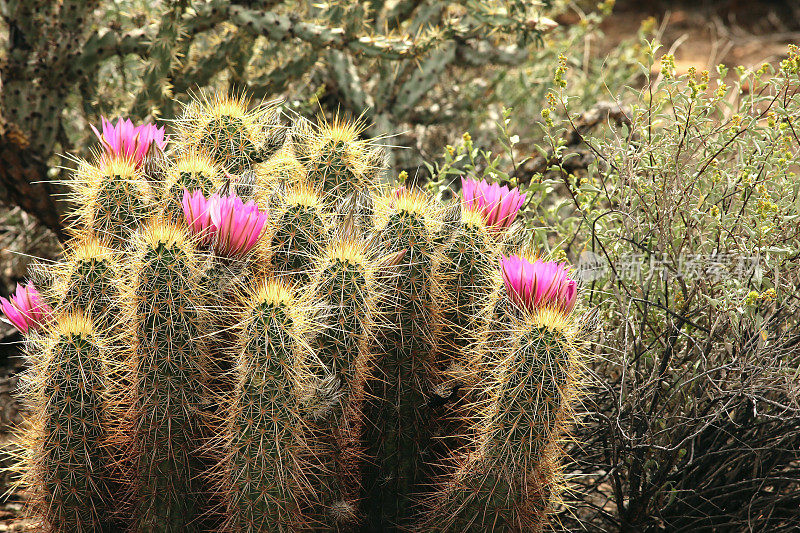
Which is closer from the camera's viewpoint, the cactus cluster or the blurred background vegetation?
the cactus cluster

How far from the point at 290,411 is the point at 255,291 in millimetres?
320

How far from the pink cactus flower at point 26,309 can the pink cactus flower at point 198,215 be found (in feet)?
1.83

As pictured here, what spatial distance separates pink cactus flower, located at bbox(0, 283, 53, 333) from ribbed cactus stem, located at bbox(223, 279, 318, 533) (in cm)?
73

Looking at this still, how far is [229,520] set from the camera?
1.78m

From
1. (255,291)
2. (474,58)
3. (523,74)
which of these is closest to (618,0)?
(523,74)

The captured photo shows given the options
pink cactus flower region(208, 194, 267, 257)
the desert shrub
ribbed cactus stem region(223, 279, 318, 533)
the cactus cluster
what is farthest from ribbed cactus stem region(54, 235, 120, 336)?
the desert shrub

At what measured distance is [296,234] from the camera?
200 centimetres

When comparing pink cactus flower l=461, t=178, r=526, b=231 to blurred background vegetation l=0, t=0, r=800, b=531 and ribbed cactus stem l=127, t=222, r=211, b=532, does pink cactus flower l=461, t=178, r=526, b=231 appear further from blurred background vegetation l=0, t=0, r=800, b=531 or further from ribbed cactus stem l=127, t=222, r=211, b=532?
ribbed cactus stem l=127, t=222, r=211, b=532

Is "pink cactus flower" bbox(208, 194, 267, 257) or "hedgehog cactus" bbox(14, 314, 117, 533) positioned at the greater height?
"pink cactus flower" bbox(208, 194, 267, 257)

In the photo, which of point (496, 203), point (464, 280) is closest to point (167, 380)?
point (464, 280)

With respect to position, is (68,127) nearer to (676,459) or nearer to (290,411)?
(290,411)

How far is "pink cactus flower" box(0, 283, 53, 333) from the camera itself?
2.13m

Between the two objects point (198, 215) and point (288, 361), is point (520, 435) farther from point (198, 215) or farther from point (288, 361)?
point (198, 215)

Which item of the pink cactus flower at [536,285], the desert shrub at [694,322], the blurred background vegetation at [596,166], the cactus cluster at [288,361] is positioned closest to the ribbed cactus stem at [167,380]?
the cactus cluster at [288,361]
